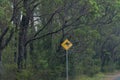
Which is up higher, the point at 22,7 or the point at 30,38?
the point at 22,7

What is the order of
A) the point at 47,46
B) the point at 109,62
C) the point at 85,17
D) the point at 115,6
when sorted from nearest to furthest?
the point at 115,6 → the point at 85,17 → the point at 47,46 → the point at 109,62

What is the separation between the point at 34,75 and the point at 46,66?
1.81m

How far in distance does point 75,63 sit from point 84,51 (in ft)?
6.75

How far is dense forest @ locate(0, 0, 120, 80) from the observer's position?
22.5 meters

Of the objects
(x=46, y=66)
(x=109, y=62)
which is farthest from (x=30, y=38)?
(x=109, y=62)

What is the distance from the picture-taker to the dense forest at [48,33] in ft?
73.8

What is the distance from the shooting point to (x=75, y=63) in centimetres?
3219

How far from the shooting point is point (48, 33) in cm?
2638

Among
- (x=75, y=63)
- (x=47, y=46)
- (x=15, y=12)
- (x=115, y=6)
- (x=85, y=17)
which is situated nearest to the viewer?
(x=15, y=12)

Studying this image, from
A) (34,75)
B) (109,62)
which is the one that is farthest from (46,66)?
(109,62)

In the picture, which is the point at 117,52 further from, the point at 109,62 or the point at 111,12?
the point at 111,12

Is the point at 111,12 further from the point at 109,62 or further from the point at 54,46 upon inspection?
the point at 109,62

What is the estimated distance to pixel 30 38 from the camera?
2681 cm

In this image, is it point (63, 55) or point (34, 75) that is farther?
point (63, 55)
